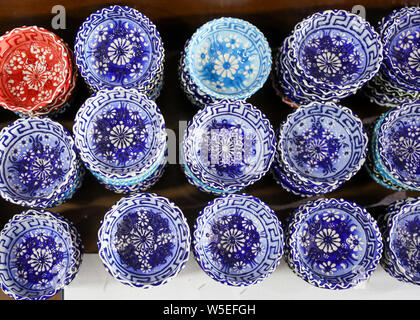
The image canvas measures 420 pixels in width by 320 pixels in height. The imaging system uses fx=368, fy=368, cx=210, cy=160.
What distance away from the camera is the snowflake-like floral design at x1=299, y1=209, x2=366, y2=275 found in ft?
4.92

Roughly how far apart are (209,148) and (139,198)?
0.34 metres

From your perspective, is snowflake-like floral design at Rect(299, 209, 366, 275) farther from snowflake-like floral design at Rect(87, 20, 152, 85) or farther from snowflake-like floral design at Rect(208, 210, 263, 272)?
snowflake-like floral design at Rect(87, 20, 152, 85)

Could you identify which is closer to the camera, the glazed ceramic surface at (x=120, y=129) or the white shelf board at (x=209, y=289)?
the glazed ceramic surface at (x=120, y=129)

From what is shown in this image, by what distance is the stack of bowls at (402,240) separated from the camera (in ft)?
4.75

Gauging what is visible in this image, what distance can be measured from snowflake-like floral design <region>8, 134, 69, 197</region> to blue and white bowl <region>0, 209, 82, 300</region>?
0.11m

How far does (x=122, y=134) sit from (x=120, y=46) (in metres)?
0.39

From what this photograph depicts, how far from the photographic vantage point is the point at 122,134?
4.83 feet

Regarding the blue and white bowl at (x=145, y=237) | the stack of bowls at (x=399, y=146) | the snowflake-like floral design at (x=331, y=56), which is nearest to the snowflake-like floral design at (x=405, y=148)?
the stack of bowls at (x=399, y=146)

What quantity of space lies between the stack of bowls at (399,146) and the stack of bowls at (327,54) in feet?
0.76

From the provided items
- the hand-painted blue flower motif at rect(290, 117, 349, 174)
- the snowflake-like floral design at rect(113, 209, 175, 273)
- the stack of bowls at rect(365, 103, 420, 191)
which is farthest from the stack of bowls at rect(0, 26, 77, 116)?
the stack of bowls at rect(365, 103, 420, 191)

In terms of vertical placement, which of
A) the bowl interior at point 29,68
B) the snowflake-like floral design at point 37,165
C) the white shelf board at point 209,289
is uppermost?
the bowl interior at point 29,68

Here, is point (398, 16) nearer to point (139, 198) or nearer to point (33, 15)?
point (139, 198)

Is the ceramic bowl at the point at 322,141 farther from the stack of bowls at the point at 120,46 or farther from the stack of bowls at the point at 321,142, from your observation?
the stack of bowls at the point at 120,46

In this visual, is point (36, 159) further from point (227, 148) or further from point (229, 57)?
point (229, 57)
